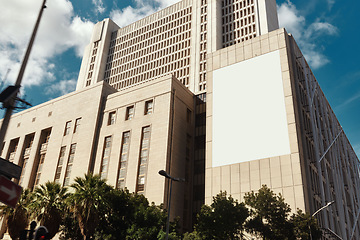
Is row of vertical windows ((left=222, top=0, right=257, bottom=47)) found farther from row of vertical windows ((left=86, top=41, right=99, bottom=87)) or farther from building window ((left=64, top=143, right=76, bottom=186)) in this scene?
building window ((left=64, top=143, right=76, bottom=186))

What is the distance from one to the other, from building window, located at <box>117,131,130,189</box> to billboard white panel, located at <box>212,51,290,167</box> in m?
13.5

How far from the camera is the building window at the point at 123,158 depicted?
48.6 meters

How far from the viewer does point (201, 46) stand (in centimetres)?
8900

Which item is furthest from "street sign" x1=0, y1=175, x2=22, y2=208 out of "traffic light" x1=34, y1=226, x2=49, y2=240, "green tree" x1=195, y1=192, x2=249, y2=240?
"green tree" x1=195, y1=192, x2=249, y2=240

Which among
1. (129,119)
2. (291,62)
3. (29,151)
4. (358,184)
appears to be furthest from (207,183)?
(358,184)

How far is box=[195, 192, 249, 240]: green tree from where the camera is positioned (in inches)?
1161

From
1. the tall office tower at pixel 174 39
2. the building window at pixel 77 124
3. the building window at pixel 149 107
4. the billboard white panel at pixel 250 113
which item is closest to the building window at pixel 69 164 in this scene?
the building window at pixel 77 124

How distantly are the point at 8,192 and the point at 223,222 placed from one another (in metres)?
24.8

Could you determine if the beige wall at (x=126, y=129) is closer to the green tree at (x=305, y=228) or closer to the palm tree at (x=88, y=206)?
the palm tree at (x=88, y=206)

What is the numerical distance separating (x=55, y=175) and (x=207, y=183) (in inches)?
1071

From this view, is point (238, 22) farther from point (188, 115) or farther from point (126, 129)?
point (126, 129)

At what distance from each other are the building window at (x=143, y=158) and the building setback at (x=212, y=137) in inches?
6.0

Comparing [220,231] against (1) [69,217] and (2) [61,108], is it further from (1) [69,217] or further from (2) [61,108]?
(2) [61,108]

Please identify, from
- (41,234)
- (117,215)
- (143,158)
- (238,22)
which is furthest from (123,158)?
(238,22)
